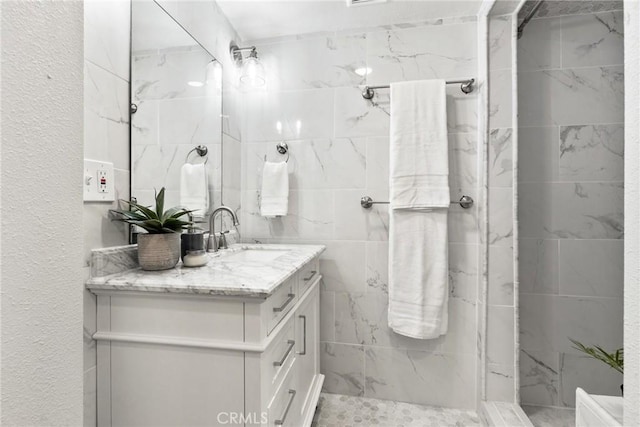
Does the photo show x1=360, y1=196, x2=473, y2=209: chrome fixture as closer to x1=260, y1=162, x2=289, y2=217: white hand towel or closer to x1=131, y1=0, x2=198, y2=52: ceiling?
x1=260, y1=162, x2=289, y2=217: white hand towel

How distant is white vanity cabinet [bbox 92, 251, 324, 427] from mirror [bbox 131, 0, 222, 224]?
1.47 feet

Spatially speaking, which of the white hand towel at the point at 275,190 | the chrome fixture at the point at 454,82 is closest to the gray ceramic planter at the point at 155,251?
the white hand towel at the point at 275,190

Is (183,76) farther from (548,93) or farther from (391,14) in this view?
(548,93)

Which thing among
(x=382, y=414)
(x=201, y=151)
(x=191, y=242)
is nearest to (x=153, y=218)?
(x=191, y=242)

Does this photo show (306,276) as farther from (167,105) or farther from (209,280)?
(167,105)

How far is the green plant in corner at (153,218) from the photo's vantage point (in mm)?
999

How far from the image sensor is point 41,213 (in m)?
0.41

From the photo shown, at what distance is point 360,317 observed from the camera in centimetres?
181

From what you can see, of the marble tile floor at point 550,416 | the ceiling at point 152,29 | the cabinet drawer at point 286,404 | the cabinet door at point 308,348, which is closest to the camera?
the cabinet drawer at point 286,404

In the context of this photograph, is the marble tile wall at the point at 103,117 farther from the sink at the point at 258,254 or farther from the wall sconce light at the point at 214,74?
the sink at the point at 258,254

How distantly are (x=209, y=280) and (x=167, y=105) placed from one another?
781mm

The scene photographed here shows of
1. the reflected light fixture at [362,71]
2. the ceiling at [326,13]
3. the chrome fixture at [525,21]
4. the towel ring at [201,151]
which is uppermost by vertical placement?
the ceiling at [326,13]

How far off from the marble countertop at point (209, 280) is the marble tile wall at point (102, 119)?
102 millimetres

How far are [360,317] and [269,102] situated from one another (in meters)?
1.39
